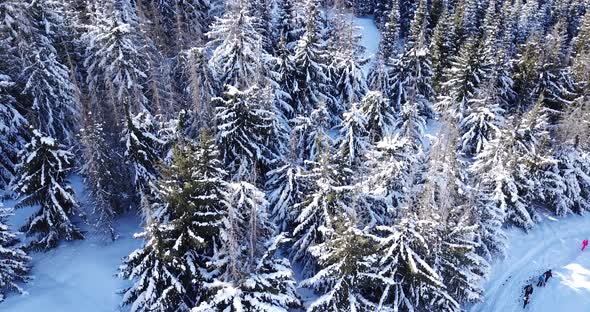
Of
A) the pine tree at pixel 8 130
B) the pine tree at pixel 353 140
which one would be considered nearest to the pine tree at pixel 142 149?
the pine tree at pixel 8 130

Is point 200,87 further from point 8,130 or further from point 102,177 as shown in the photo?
point 8,130

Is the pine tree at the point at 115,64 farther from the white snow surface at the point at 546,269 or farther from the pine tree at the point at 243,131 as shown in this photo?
the white snow surface at the point at 546,269

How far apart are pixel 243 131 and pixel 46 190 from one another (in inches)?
394

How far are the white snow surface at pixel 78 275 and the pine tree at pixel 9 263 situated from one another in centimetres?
44

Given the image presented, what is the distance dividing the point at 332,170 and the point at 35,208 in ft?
58.1

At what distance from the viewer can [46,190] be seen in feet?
71.5

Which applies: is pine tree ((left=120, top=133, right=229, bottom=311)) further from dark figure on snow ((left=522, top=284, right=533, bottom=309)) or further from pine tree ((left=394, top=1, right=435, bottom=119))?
pine tree ((left=394, top=1, right=435, bottom=119))

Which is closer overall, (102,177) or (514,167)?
(102,177)

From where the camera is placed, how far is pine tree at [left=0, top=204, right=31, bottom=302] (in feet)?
63.1

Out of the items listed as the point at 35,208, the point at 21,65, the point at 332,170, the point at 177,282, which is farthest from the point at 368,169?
the point at 21,65

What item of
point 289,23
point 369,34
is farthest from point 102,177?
point 369,34

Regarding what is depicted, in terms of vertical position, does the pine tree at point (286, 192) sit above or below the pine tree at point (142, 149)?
below

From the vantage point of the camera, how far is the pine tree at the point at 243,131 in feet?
76.0

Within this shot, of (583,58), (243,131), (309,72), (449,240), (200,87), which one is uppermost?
(200,87)
